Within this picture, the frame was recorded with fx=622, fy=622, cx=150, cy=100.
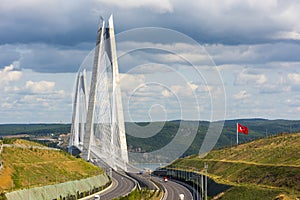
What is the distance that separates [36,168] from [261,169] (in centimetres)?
2857

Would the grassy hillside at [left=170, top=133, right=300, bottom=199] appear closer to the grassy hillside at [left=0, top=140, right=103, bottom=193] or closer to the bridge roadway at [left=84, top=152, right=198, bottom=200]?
the bridge roadway at [left=84, top=152, right=198, bottom=200]

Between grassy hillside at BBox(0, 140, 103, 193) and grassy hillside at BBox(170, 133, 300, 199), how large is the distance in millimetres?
20385

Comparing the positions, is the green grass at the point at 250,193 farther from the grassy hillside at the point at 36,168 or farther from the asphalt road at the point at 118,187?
the grassy hillside at the point at 36,168

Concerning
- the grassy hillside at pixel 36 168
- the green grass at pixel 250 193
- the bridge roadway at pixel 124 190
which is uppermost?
the grassy hillside at pixel 36 168

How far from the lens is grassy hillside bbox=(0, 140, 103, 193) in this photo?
70.2 metres

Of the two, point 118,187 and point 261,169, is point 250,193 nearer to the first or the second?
point 261,169

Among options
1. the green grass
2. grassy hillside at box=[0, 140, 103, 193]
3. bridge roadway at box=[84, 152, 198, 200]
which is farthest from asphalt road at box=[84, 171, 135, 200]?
the green grass

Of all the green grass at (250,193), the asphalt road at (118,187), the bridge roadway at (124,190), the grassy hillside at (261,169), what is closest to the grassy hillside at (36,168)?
the asphalt road at (118,187)

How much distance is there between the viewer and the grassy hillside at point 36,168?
7019 centimetres

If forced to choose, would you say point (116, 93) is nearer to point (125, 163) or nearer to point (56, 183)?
point (125, 163)

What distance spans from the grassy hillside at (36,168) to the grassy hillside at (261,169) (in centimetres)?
2039

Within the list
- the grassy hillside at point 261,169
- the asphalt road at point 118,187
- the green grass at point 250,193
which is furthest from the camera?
the asphalt road at point 118,187

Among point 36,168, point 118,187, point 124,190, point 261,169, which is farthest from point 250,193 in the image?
point 118,187

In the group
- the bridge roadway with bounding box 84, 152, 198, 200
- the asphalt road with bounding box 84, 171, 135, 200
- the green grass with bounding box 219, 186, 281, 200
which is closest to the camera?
the green grass with bounding box 219, 186, 281, 200
